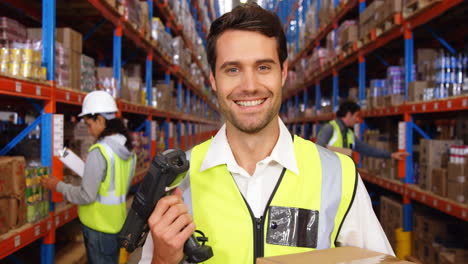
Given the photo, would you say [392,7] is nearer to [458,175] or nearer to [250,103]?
[458,175]

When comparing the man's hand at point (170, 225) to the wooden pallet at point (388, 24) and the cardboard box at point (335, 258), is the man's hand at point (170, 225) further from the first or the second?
the wooden pallet at point (388, 24)

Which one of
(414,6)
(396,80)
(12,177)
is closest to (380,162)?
(396,80)

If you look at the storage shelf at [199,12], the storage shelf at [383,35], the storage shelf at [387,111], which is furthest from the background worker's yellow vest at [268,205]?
the storage shelf at [199,12]

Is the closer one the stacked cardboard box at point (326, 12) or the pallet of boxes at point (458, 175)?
the pallet of boxes at point (458, 175)

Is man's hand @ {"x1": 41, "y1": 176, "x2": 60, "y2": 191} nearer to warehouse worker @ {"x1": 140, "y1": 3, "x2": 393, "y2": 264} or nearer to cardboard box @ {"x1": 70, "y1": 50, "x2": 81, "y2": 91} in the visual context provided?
cardboard box @ {"x1": 70, "y1": 50, "x2": 81, "y2": 91}

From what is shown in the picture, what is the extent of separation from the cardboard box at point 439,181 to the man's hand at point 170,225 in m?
3.29

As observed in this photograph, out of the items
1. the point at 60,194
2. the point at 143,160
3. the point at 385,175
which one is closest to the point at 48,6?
the point at 60,194

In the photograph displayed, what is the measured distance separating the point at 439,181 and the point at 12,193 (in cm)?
374

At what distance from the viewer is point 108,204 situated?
3402mm

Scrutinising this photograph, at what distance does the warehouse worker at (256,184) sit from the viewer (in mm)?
1445

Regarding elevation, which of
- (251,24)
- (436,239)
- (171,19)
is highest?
(171,19)

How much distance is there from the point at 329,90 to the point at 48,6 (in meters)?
10.7

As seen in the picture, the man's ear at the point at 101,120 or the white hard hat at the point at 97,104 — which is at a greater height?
the white hard hat at the point at 97,104

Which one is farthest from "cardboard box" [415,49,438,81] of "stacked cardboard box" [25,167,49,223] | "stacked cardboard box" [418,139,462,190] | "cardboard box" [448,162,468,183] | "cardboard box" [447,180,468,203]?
"stacked cardboard box" [25,167,49,223]
